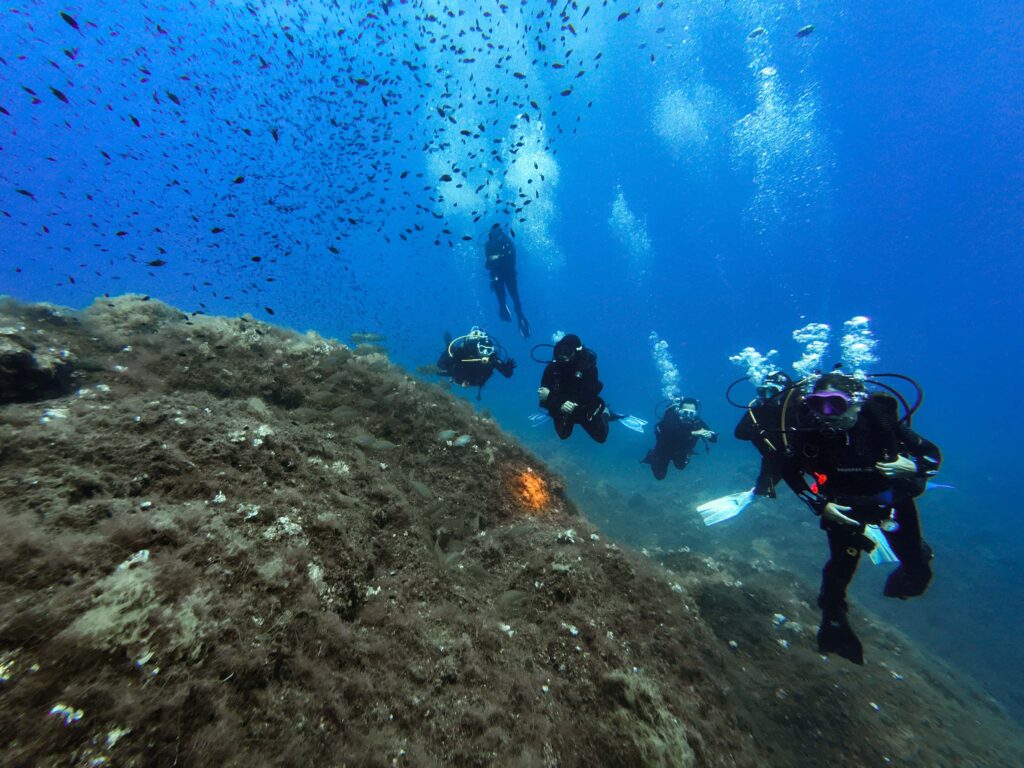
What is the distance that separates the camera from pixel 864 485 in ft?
16.8

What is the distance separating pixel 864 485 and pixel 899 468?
1.52 ft

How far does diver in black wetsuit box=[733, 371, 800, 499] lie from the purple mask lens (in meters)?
0.43

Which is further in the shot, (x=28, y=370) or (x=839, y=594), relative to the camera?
(x=839, y=594)

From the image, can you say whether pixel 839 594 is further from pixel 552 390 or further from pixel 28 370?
pixel 28 370

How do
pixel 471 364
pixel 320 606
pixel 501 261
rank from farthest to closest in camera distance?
pixel 501 261
pixel 471 364
pixel 320 606

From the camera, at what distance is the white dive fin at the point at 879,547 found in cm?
530

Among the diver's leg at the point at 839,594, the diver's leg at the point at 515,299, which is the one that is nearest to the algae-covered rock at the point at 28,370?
the diver's leg at the point at 839,594

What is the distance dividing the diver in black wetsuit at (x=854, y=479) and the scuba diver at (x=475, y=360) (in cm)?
698

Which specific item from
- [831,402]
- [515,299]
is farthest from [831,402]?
[515,299]

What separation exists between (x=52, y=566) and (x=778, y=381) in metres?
9.83

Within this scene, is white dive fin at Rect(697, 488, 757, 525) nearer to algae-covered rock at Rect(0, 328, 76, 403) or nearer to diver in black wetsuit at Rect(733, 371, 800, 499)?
diver in black wetsuit at Rect(733, 371, 800, 499)

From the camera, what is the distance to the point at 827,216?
298 ft

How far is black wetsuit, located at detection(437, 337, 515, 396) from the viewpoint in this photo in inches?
431

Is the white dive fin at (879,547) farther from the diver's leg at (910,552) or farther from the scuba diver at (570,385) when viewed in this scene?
the scuba diver at (570,385)
